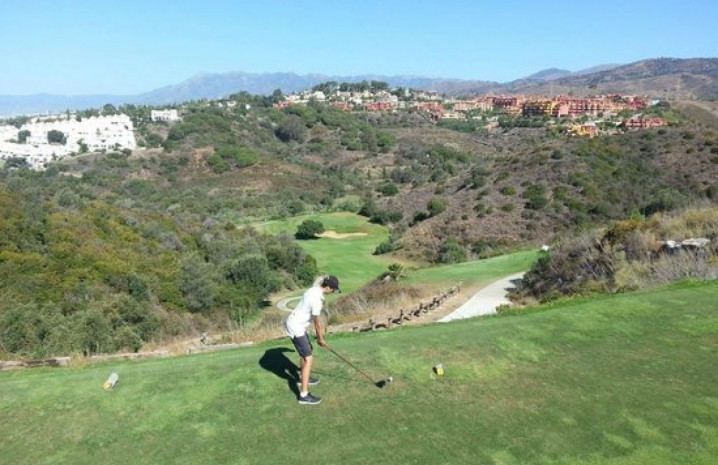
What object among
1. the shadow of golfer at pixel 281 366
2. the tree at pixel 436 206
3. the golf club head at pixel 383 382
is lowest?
the tree at pixel 436 206

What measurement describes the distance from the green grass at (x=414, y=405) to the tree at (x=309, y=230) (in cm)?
4565

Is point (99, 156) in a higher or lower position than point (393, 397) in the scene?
lower

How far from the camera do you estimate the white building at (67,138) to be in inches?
4675

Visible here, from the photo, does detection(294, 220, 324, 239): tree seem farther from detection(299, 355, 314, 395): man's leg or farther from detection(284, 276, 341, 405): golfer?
detection(299, 355, 314, 395): man's leg

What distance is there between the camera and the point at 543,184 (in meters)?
46.2

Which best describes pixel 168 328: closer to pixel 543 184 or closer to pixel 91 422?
pixel 91 422

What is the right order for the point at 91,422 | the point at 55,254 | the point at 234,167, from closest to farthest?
the point at 91,422, the point at 55,254, the point at 234,167

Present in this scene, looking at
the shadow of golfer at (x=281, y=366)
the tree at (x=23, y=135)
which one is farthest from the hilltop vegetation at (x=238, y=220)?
the tree at (x=23, y=135)

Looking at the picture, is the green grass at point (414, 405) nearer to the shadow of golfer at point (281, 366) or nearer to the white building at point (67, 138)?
the shadow of golfer at point (281, 366)

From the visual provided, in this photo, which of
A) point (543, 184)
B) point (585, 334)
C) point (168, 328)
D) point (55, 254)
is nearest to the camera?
point (585, 334)

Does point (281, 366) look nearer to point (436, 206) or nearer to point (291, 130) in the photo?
point (436, 206)

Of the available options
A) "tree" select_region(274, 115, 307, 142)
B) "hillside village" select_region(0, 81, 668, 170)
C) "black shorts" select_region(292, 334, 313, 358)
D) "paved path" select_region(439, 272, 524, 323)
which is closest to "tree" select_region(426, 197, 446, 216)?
"paved path" select_region(439, 272, 524, 323)

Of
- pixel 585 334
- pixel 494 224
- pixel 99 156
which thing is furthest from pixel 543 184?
pixel 99 156

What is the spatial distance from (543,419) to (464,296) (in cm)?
1388
